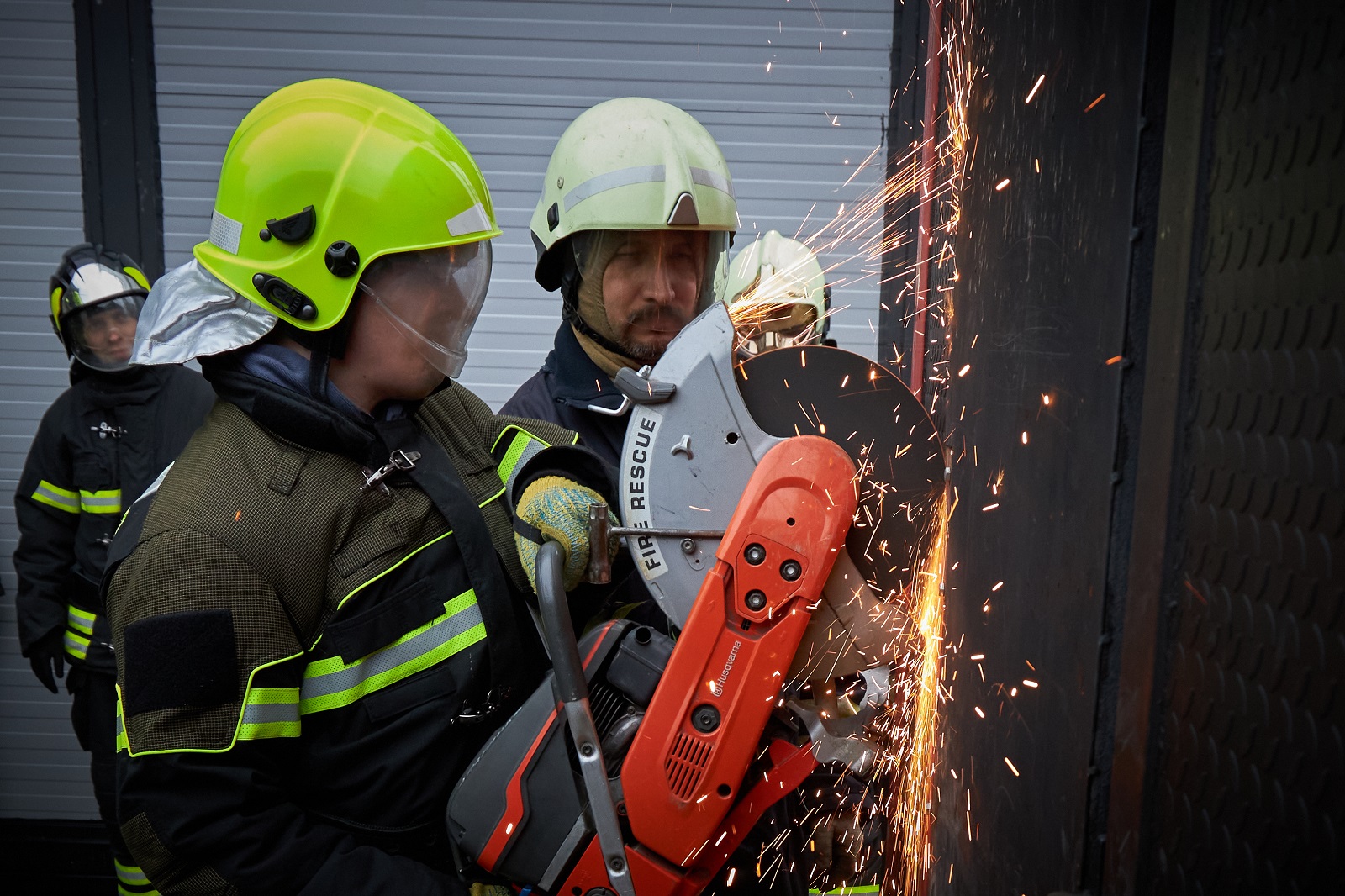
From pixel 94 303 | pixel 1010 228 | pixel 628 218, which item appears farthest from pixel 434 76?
pixel 1010 228

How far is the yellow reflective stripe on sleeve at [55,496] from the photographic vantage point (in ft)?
13.3

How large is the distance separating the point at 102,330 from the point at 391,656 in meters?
3.42

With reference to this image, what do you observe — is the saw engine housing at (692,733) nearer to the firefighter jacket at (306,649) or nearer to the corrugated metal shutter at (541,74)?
the firefighter jacket at (306,649)

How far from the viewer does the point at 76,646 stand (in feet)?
13.2

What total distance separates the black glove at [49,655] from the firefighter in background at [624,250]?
3.09m

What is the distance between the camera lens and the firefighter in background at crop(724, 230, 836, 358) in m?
3.51

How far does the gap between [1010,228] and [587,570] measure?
108 centimetres

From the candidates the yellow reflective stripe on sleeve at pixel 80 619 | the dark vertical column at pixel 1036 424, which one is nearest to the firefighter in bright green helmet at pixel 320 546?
the dark vertical column at pixel 1036 424

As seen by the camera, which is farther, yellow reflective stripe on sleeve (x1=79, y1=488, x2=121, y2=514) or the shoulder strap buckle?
yellow reflective stripe on sleeve (x1=79, y1=488, x2=121, y2=514)

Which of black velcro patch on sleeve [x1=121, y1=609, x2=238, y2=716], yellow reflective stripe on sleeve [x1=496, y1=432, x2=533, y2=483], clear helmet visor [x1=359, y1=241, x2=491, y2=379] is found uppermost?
clear helmet visor [x1=359, y1=241, x2=491, y2=379]

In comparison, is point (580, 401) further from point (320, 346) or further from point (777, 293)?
point (777, 293)

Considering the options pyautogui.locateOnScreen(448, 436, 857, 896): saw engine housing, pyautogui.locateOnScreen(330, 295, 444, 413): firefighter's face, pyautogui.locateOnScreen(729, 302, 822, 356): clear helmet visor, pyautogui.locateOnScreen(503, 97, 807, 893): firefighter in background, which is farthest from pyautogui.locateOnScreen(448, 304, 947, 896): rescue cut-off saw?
pyautogui.locateOnScreen(729, 302, 822, 356): clear helmet visor

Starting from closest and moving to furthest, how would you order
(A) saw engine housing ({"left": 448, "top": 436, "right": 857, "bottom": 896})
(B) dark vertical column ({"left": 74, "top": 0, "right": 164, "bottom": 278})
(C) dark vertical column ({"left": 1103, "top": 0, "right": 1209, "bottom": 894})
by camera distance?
1. (C) dark vertical column ({"left": 1103, "top": 0, "right": 1209, "bottom": 894})
2. (A) saw engine housing ({"left": 448, "top": 436, "right": 857, "bottom": 896})
3. (B) dark vertical column ({"left": 74, "top": 0, "right": 164, "bottom": 278})

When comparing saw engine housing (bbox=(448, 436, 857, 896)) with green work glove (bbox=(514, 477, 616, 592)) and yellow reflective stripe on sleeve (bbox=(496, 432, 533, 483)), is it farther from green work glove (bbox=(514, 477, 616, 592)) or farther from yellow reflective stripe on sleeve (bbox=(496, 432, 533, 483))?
yellow reflective stripe on sleeve (bbox=(496, 432, 533, 483))
